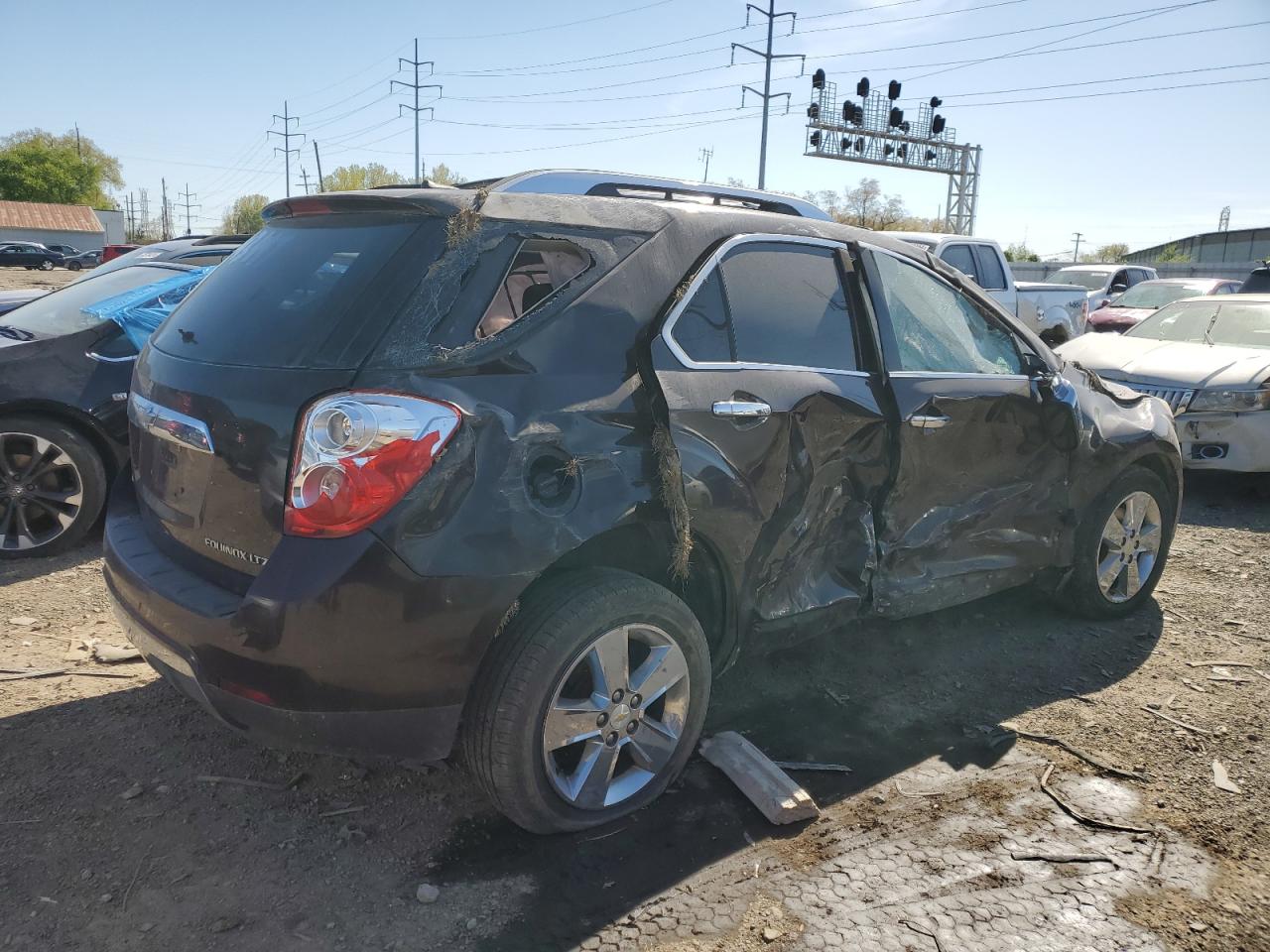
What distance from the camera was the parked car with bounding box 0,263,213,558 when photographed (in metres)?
4.96

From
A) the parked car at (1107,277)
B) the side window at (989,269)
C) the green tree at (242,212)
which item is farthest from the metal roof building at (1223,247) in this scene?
the green tree at (242,212)

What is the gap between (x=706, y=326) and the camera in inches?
120

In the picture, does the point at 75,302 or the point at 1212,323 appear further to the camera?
the point at 1212,323

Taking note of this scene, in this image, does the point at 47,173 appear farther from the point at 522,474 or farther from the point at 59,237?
the point at 522,474

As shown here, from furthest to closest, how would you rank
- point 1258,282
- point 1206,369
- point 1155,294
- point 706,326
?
point 1155,294, point 1258,282, point 1206,369, point 706,326

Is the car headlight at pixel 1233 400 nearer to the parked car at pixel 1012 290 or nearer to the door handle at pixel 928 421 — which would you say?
the parked car at pixel 1012 290

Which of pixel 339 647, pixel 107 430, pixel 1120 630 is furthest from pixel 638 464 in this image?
pixel 107 430

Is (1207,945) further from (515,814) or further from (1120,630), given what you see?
(1120,630)

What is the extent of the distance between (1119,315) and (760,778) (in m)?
14.6

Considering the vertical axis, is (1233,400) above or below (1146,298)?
below

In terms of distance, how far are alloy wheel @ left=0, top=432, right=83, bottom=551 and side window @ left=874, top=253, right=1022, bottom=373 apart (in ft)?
14.0

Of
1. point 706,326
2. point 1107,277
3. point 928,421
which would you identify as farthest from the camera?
point 1107,277

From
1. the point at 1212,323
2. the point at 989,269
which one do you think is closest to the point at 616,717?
the point at 1212,323

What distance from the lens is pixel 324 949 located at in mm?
2344
